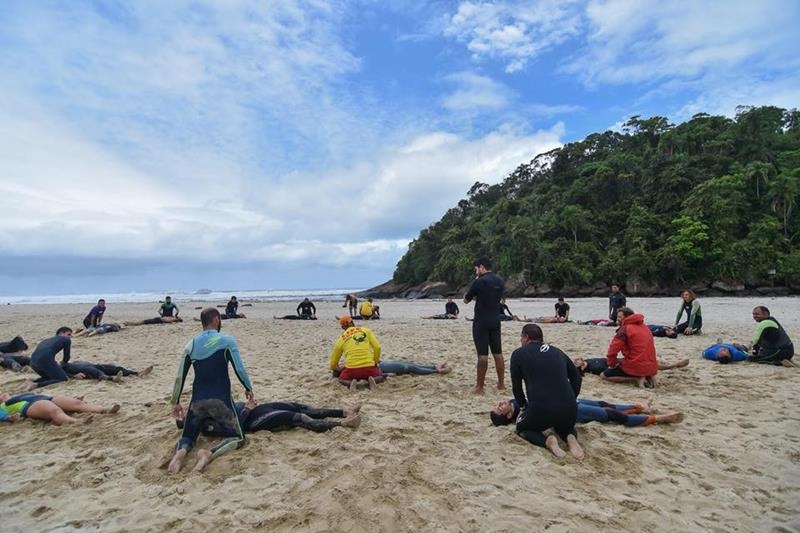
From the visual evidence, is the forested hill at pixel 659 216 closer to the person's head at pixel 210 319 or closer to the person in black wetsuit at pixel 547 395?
the person in black wetsuit at pixel 547 395

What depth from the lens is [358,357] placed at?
705 centimetres

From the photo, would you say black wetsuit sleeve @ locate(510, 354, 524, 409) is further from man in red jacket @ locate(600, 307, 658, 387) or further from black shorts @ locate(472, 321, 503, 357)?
man in red jacket @ locate(600, 307, 658, 387)

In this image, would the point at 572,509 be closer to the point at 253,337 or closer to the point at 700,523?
the point at 700,523

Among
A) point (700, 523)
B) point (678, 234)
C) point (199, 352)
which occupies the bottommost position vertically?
point (700, 523)

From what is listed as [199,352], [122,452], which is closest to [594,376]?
[199,352]

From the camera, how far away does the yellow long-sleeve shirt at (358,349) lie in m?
7.05

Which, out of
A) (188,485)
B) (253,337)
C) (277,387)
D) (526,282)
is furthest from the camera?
(526,282)

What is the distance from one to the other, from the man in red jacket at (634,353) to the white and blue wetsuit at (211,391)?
569 cm

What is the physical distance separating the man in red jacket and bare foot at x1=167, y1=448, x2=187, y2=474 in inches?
242

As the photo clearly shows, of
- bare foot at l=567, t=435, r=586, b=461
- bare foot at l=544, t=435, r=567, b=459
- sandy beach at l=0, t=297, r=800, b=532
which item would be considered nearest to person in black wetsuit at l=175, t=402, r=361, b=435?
sandy beach at l=0, t=297, r=800, b=532

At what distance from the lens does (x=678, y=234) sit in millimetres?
39656

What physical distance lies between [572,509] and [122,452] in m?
4.51

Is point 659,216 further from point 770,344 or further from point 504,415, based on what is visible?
point 504,415

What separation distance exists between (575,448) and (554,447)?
20 cm
